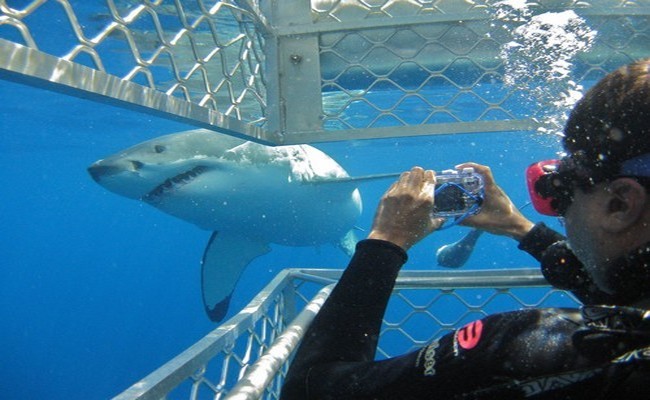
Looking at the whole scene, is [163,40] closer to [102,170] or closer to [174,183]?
[102,170]

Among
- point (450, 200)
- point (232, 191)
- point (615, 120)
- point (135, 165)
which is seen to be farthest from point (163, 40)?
point (232, 191)

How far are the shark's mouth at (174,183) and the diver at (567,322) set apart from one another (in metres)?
4.55

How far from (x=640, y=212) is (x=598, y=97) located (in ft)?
0.83

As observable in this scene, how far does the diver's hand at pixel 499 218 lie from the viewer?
2010 millimetres

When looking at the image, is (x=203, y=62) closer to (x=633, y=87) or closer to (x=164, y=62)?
(x=633, y=87)

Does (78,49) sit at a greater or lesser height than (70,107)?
lesser

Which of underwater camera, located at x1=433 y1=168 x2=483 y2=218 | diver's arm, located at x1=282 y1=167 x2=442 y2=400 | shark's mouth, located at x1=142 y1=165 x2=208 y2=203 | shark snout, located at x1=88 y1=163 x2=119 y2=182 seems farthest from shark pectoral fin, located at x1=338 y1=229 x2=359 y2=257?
diver's arm, located at x1=282 y1=167 x2=442 y2=400

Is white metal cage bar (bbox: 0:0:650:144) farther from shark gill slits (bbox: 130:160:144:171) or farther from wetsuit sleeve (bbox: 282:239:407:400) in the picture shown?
shark gill slits (bbox: 130:160:144:171)

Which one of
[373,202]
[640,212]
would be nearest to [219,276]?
[640,212]

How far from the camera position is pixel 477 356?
85 centimetres

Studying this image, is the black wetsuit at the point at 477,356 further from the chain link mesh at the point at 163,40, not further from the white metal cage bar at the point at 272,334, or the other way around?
the chain link mesh at the point at 163,40

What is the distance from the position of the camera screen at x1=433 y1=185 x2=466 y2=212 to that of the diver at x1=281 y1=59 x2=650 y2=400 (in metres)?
0.34

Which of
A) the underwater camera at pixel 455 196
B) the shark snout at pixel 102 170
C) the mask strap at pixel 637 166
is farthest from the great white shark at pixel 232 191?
the mask strap at pixel 637 166

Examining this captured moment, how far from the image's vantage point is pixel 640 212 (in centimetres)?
88
